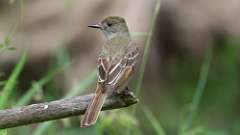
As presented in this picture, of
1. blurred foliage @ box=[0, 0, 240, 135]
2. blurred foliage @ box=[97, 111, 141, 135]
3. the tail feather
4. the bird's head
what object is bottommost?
blurred foliage @ box=[0, 0, 240, 135]

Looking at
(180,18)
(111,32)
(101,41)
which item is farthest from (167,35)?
(111,32)

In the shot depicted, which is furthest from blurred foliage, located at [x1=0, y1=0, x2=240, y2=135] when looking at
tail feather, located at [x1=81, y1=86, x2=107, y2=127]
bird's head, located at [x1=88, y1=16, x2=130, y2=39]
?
tail feather, located at [x1=81, y1=86, x2=107, y2=127]

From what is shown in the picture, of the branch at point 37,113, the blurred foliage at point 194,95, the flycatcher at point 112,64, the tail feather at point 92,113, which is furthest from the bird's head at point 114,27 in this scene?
→ the blurred foliage at point 194,95

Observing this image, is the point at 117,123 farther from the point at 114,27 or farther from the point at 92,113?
the point at 92,113

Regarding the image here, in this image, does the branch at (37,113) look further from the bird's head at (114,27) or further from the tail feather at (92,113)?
the bird's head at (114,27)

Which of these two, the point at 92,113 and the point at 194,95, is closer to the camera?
the point at 92,113

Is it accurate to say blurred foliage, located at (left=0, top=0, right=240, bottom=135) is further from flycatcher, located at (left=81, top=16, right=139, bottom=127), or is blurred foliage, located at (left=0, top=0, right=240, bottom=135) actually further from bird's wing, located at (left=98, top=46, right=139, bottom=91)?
bird's wing, located at (left=98, top=46, right=139, bottom=91)

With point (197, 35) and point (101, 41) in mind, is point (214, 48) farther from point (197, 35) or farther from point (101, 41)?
point (101, 41)

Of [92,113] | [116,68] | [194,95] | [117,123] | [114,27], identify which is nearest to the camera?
[92,113]

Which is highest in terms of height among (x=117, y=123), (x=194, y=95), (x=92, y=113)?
(x=92, y=113)

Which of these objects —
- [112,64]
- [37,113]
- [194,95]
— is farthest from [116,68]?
[194,95]
